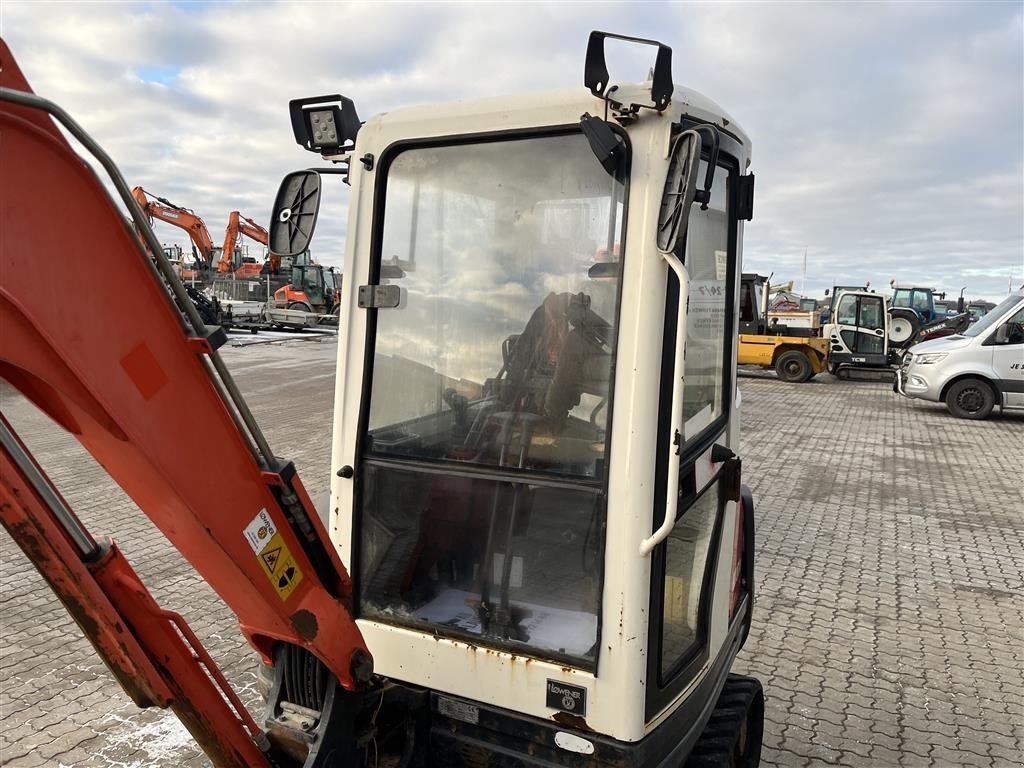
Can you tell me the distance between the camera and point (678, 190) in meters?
1.85

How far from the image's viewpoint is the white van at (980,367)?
1266 cm

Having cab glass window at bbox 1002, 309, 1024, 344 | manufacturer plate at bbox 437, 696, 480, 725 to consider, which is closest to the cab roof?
manufacturer plate at bbox 437, 696, 480, 725

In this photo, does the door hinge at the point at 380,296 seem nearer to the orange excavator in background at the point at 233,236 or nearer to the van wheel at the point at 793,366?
the van wheel at the point at 793,366

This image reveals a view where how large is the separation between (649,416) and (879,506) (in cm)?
673

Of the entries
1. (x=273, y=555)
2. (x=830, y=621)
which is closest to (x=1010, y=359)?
(x=830, y=621)

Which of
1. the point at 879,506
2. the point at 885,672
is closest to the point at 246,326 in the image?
the point at 879,506

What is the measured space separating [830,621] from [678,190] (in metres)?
4.04

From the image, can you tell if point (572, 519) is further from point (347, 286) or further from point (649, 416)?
point (347, 286)

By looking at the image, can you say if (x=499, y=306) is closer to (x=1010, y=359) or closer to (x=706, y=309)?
(x=706, y=309)

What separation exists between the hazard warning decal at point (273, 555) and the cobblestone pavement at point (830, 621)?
0.22 meters

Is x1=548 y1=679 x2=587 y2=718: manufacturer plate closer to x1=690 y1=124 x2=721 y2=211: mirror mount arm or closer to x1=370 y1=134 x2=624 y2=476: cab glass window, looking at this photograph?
x1=370 y1=134 x2=624 y2=476: cab glass window

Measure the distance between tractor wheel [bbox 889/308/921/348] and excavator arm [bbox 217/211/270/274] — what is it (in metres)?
21.4

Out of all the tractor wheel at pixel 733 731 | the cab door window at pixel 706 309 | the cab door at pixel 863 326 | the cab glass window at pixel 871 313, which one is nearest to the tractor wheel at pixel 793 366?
the cab door at pixel 863 326

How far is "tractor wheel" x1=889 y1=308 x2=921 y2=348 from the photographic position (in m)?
19.5
